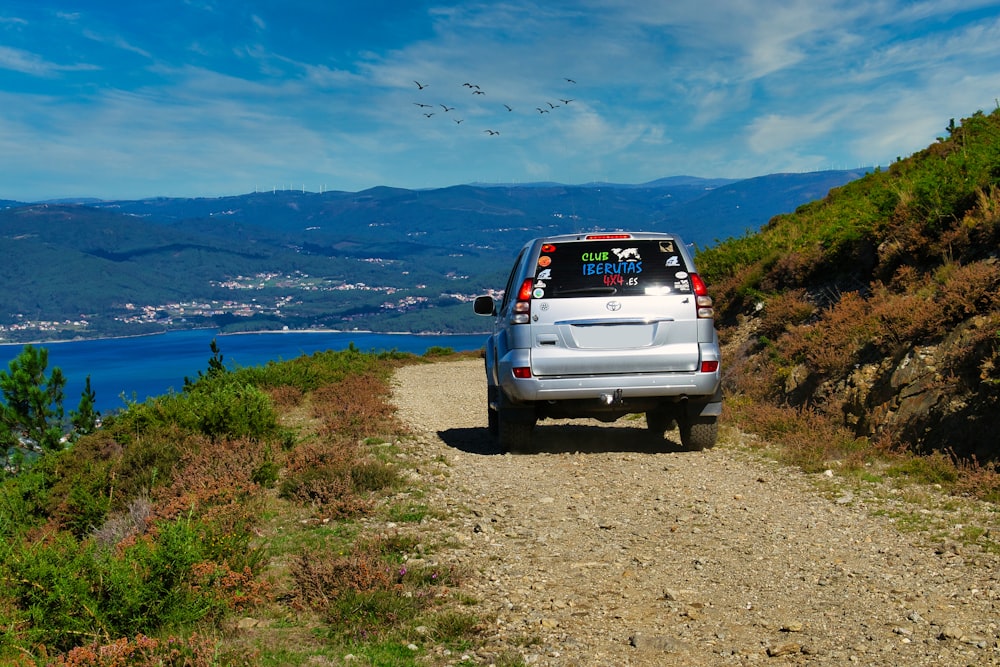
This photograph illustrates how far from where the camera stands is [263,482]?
851 centimetres

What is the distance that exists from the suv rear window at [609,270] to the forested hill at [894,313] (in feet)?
8.97

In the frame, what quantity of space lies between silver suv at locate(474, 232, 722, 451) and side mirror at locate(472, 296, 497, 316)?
5.58 feet

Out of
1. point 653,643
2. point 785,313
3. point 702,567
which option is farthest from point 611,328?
point 785,313

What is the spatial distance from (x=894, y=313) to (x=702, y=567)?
6488 mm

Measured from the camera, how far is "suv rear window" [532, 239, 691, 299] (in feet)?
30.1

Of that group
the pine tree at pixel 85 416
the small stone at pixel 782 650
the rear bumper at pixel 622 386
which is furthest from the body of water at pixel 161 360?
the small stone at pixel 782 650

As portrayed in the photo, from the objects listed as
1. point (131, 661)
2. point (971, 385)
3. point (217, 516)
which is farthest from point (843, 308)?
point (131, 661)

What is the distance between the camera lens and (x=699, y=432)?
9.80 meters

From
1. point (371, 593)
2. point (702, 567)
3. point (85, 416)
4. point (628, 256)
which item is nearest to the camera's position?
point (371, 593)

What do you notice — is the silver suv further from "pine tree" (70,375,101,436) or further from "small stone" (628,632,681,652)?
"pine tree" (70,375,101,436)

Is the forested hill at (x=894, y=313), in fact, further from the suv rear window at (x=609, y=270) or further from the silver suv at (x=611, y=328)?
the suv rear window at (x=609, y=270)

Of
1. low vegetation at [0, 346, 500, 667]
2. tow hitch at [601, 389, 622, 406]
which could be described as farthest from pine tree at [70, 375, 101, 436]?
tow hitch at [601, 389, 622, 406]

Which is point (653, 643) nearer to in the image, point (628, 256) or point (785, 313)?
point (628, 256)

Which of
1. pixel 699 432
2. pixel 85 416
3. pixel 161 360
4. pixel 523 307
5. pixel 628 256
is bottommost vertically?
pixel 161 360
